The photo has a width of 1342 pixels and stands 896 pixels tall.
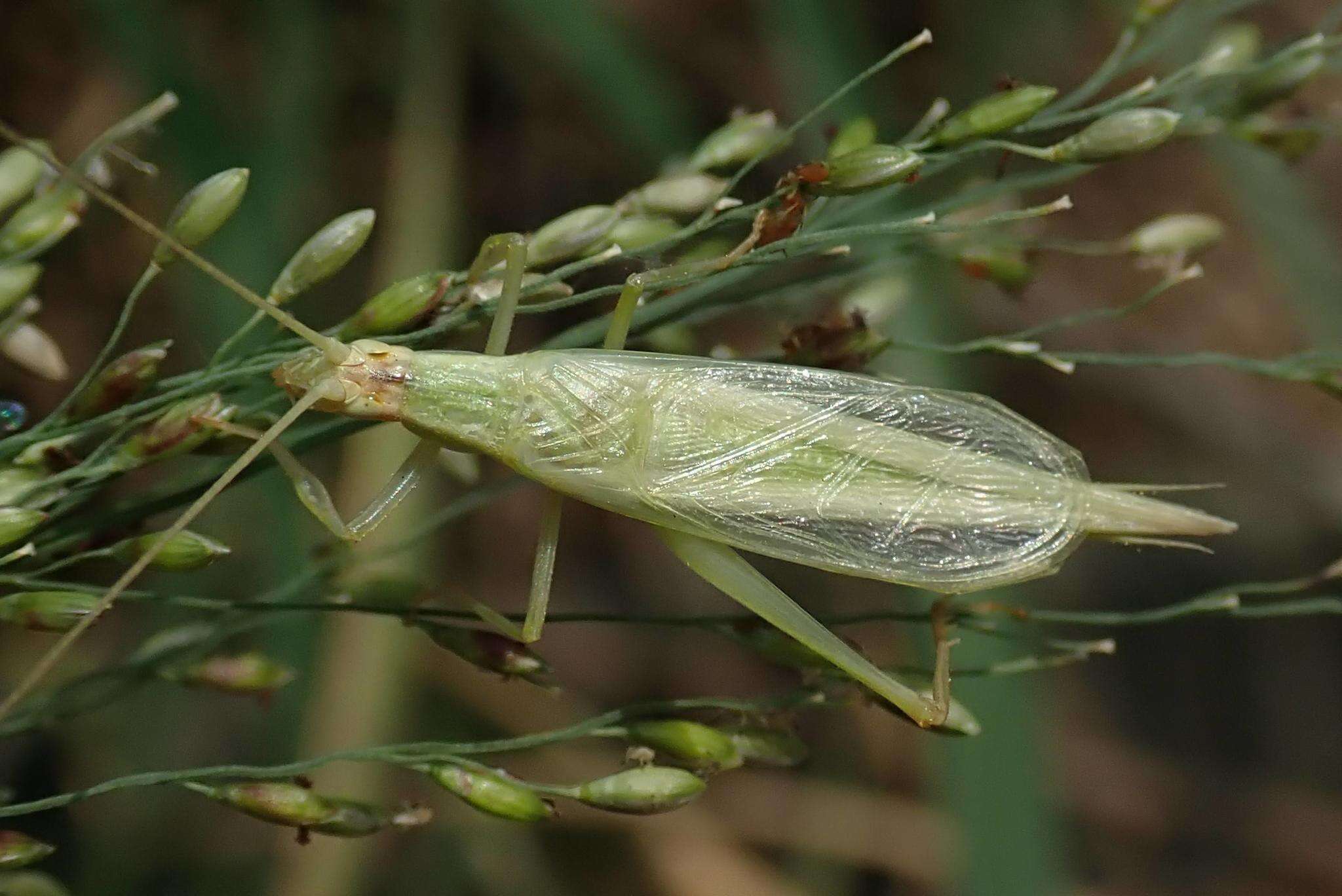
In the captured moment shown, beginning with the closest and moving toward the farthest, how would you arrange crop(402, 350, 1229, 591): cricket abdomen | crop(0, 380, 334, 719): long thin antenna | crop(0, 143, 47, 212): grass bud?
crop(0, 380, 334, 719): long thin antenna < crop(0, 143, 47, 212): grass bud < crop(402, 350, 1229, 591): cricket abdomen

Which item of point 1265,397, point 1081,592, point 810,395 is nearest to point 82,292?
point 810,395

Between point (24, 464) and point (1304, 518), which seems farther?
point (1304, 518)

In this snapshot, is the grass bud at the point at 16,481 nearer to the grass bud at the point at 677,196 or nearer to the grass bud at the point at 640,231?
the grass bud at the point at 640,231

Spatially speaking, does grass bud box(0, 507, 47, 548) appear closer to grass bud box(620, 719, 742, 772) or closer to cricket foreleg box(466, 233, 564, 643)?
cricket foreleg box(466, 233, 564, 643)

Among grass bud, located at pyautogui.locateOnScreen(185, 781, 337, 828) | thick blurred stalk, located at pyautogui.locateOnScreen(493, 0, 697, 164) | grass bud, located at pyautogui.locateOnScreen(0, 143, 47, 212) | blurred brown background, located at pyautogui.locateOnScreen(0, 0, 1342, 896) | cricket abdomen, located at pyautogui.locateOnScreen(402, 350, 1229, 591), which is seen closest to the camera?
grass bud, located at pyautogui.locateOnScreen(185, 781, 337, 828)

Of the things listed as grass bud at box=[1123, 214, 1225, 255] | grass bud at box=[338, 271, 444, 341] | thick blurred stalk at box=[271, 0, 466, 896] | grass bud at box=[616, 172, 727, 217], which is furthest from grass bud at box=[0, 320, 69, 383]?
grass bud at box=[1123, 214, 1225, 255]

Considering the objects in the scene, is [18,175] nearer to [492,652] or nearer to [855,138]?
[492,652]

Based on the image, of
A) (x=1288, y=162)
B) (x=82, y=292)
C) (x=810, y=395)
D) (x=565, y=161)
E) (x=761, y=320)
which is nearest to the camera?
(x=1288, y=162)

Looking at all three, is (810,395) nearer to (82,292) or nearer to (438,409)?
(438,409)
